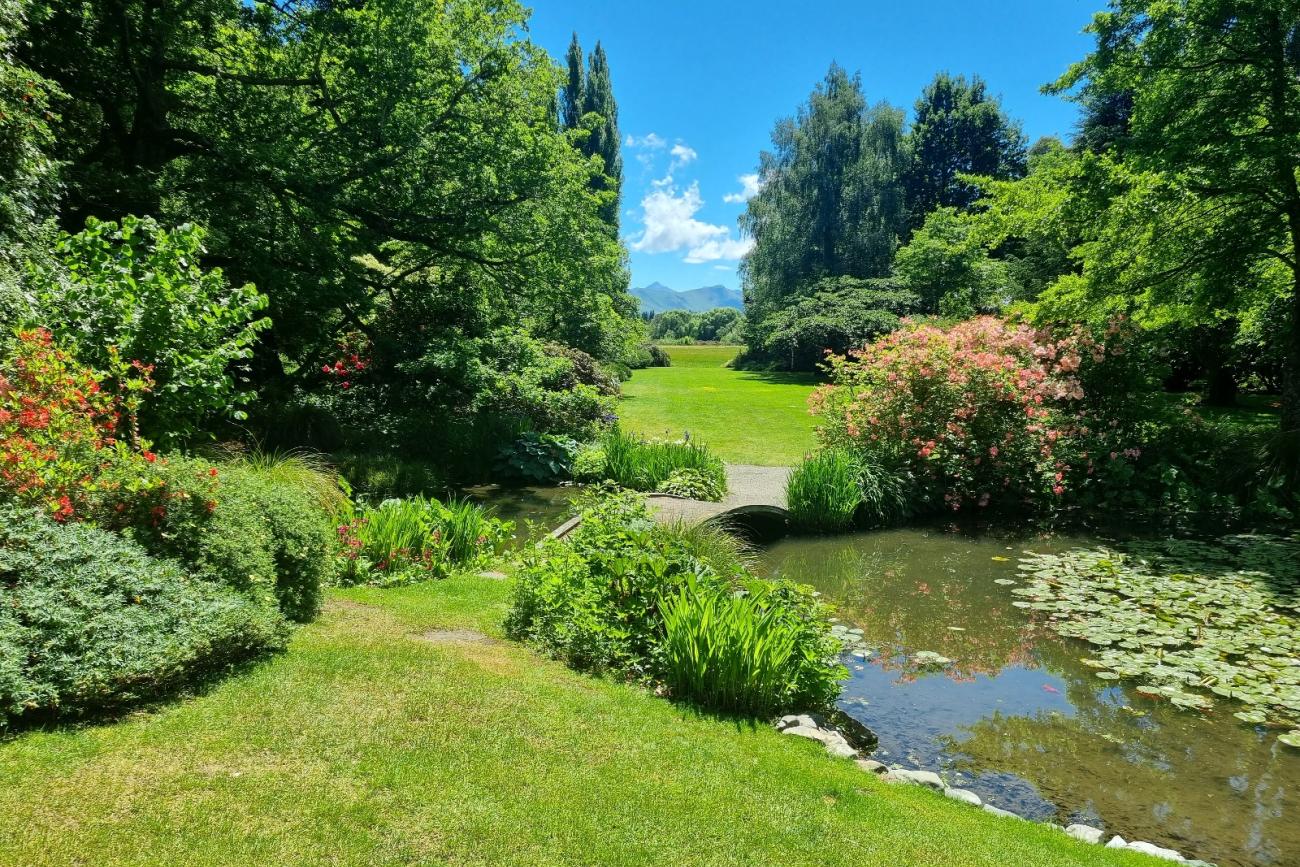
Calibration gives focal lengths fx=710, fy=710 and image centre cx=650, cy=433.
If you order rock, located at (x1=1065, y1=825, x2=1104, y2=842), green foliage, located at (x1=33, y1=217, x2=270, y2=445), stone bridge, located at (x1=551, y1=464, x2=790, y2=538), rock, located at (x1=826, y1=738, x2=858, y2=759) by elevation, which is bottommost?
rock, located at (x1=1065, y1=825, x2=1104, y2=842)

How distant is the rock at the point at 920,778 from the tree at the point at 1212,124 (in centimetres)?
987

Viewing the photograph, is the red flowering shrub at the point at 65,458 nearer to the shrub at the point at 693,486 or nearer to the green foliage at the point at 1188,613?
the green foliage at the point at 1188,613

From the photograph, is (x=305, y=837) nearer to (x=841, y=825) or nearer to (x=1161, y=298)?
(x=841, y=825)

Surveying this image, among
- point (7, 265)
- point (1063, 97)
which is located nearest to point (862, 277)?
point (1063, 97)

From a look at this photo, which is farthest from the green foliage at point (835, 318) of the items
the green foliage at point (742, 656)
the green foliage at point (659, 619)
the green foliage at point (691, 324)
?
the green foliage at point (691, 324)

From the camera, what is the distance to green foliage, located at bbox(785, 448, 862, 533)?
35.2 feet

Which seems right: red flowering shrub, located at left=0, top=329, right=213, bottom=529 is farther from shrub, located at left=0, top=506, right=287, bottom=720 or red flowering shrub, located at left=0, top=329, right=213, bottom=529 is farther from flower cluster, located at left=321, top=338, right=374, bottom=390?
flower cluster, located at left=321, top=338, right=374, bottom=390

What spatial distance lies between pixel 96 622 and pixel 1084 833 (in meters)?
5.20

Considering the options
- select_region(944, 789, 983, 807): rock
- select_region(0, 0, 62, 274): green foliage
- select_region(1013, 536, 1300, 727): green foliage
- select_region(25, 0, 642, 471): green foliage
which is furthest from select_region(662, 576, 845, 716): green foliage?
select_region(25, 0, 642, 471): green foliage

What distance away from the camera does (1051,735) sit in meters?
5.24

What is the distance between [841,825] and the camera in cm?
325

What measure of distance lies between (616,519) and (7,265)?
515 cm

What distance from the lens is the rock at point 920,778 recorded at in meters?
4.23

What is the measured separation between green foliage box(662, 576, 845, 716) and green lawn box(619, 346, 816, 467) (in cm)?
953
